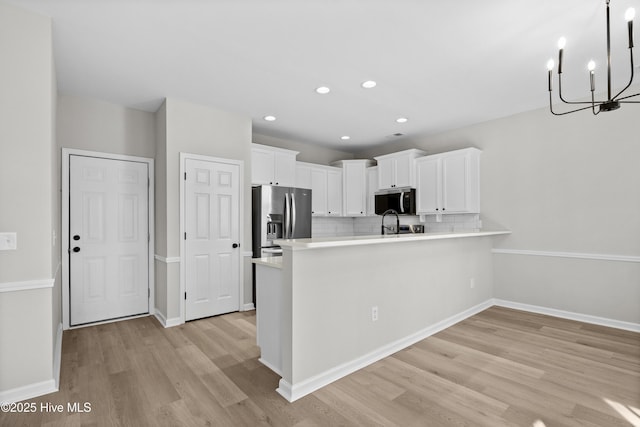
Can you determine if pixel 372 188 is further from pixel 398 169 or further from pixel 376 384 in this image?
pixel 376 384

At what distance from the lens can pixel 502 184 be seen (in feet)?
14.5

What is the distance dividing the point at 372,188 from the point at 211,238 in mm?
3099

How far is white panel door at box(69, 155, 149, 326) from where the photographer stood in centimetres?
359

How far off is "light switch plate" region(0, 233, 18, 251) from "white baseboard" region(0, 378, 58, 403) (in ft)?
3.06

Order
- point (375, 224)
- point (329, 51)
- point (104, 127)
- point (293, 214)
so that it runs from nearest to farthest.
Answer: point (329, 51) < point (104, 127) < point (293, 214) < point (375, 224)

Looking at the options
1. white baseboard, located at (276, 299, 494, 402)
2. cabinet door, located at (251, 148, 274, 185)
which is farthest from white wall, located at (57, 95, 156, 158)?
white baseboard, located at (276, 299, 494, 402)

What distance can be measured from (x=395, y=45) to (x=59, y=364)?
3.78 m

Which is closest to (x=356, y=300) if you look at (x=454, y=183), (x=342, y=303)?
(x=342, y=303)

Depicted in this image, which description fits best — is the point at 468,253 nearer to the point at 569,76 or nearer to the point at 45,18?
the point at 569,76

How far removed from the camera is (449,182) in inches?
187

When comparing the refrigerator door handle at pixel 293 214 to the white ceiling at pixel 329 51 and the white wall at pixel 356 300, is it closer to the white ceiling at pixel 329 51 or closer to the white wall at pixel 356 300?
the white ceiling at pixel 329 51

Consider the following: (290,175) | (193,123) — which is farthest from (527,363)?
(193,123)

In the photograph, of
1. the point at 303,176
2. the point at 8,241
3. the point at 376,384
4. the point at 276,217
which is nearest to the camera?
the point at 8,241

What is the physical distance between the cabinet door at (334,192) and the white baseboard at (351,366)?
2847 mm
